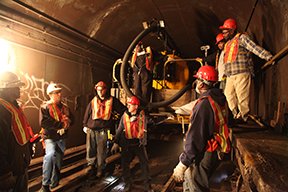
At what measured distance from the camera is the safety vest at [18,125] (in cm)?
250

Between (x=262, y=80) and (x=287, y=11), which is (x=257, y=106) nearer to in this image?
(x=262, y=80)

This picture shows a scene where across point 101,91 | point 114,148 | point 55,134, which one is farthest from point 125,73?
point 114,148

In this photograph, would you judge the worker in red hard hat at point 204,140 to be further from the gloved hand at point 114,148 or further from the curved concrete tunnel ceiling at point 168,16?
the gloved hand at point 114,148

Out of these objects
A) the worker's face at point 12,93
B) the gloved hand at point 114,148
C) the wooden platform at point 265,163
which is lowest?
the gloved hand at point 114,148

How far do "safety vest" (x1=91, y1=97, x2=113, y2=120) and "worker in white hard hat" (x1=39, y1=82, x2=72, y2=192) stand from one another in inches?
28.8

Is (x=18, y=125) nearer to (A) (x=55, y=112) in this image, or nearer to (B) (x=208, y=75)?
(A) (x=55, y=112)

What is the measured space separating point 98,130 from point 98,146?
39 centimetres

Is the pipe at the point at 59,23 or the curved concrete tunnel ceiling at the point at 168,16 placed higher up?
the curved concrete tunnel ceiling at the point at 168,16

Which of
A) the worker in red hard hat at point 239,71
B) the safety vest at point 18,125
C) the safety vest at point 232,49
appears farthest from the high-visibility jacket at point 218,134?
the safety vest at point 18,125

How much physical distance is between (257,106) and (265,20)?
2.39 m

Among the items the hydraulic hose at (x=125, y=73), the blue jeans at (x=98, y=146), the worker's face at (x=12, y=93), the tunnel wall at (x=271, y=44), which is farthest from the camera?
the hydraulic hose at (x=125, y=73)

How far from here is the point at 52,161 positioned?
3.98 m

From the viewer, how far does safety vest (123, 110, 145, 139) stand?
434cm

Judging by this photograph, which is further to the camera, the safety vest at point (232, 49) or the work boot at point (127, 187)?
Result: the work boot at point (127, 187)
